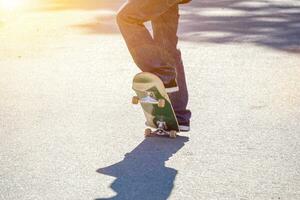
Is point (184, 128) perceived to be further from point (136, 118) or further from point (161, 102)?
point (136, 118)

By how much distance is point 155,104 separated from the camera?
657 centimetres

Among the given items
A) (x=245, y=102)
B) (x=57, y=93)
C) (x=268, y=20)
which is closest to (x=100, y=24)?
(x=268, y=20)

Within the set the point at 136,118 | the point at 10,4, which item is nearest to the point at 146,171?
the point at 136,118

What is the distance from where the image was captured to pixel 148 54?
6508 millimetres

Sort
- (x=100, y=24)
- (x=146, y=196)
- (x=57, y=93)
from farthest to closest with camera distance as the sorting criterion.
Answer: (x=100, y=24), (x=57, y=93), (x=146, y=196)

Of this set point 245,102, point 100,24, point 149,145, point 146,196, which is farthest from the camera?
point 100,24

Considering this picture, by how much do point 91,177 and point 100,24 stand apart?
300 inches

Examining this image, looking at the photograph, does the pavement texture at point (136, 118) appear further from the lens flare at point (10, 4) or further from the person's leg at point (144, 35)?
the lens flare at point (10, 4)

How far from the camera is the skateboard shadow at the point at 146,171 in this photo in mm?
5223

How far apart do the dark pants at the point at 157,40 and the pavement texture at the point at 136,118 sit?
390 millimetres

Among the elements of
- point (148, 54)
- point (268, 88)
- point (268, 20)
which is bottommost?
point (268, 20)

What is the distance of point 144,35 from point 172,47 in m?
0.33

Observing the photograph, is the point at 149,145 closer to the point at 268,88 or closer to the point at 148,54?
the point at 148,54

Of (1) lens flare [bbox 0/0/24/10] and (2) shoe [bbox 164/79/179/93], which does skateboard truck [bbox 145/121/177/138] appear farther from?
(1) lens flare [bbox 0/0/24/10]
